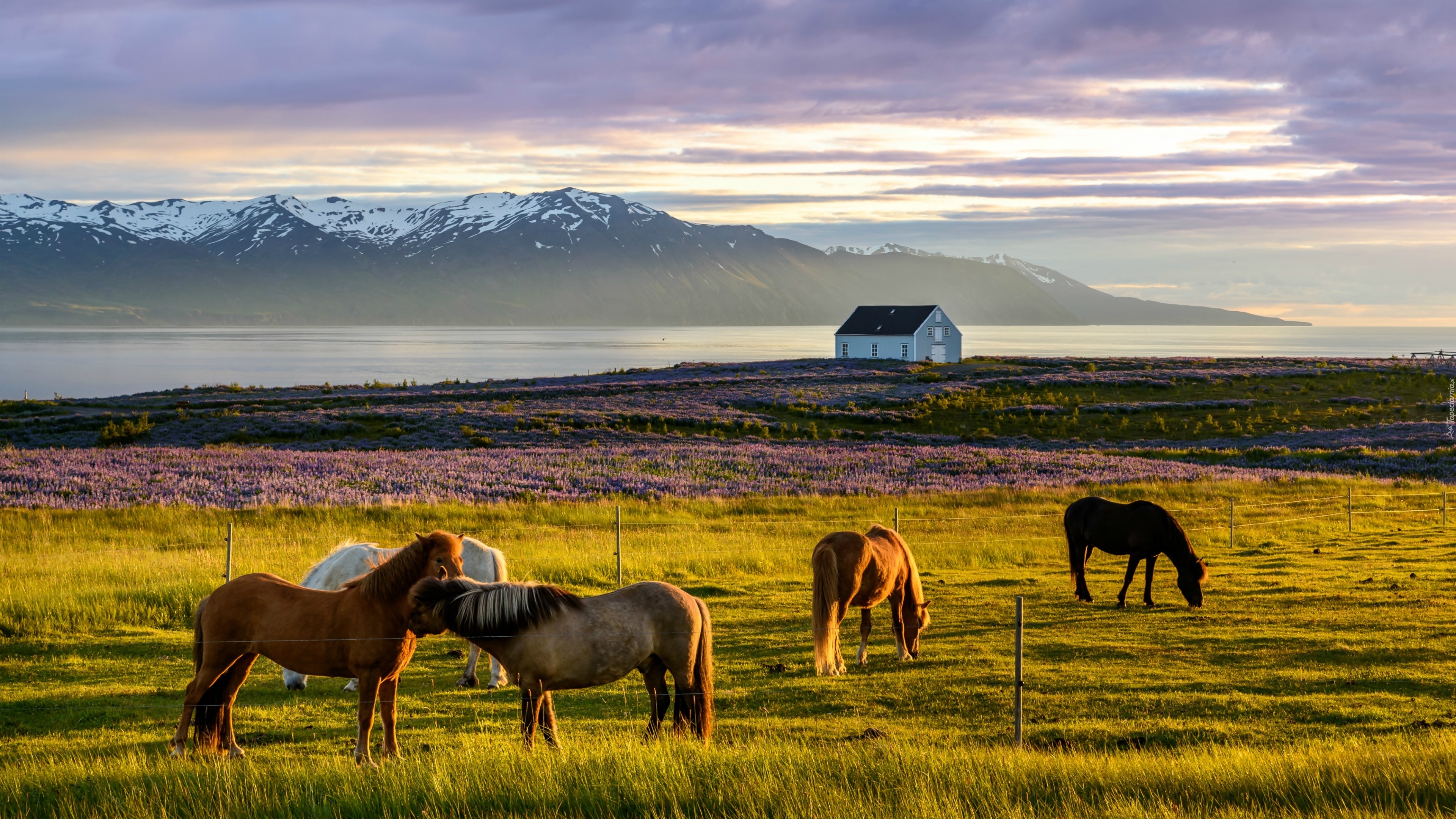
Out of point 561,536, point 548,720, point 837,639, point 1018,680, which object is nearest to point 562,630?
point 548,720

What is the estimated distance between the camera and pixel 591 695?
12.5 meters

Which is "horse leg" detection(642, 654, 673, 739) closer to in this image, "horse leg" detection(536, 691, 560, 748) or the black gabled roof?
"horse leg" detection(536, 691, 560, 748)

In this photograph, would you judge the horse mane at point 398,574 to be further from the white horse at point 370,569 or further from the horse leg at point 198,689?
the white horse at point 370,569

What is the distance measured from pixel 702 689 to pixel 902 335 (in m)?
94.1

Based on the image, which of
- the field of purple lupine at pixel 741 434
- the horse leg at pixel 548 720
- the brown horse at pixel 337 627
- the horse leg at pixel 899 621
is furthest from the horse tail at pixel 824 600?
the field of purple lupine at pixel 741 434

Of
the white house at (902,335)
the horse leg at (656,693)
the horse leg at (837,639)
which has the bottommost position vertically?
the horse leg at (837,639)

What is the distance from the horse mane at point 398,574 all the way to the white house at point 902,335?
9092 centimetres

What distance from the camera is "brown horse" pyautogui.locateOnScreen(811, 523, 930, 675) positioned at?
12719mm

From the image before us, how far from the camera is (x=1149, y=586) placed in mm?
18250

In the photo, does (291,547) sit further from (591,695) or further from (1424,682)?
(1424,682)

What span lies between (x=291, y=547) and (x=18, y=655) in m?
7.04

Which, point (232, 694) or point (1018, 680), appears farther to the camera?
Answer: point (1018, 680)

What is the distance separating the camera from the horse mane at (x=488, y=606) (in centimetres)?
823

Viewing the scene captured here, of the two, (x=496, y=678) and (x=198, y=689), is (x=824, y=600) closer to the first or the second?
(x=496, y=678)
